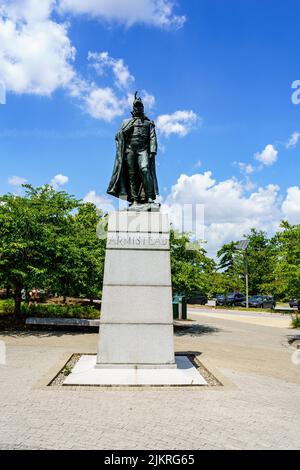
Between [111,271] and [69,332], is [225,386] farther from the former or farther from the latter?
[69,332]

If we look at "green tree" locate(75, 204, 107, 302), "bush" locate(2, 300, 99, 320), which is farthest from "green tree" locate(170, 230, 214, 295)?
"bush" locate(2, 300, 99, 320)

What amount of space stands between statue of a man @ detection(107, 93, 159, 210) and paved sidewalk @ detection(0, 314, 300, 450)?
14.2ft

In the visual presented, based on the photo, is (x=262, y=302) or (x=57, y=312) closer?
(x=57, y=312)

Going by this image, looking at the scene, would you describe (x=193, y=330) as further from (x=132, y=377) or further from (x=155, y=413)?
(x=155, y=413)

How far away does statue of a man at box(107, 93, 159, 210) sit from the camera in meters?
9.63

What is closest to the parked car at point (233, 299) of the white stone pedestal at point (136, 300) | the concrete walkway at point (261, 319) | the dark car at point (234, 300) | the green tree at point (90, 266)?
the dark car at point (234, 300)

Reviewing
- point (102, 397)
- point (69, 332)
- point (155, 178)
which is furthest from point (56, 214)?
point (102, 397)

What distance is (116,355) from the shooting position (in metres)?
8.42

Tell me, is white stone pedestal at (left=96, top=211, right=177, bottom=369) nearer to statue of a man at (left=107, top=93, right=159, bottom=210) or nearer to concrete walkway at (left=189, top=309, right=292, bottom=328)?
statue of a man at (left=107, top=93, right=159, bottom=210)

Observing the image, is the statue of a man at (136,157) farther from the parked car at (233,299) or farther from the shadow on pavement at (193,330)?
the parked car at (233,299)

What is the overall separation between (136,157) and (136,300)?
3474 mm

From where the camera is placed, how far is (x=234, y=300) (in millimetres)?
41812

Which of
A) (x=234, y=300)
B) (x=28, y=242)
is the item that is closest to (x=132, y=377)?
(x=28, y=242)
